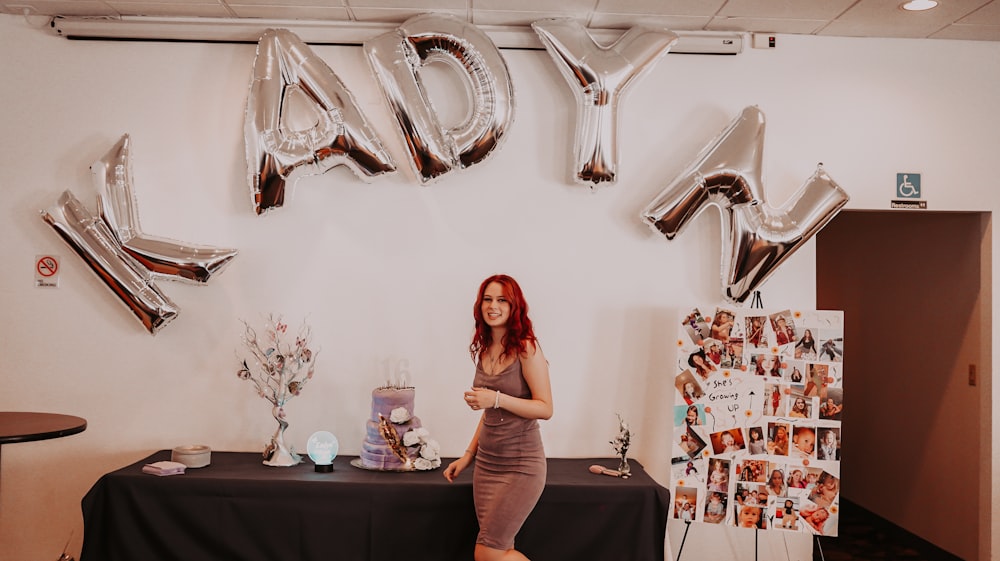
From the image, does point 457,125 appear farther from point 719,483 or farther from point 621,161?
point 719,483

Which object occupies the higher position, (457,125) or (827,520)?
(457,125)

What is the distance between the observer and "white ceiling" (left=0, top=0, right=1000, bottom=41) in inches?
139

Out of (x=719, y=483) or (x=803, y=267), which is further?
(x=803, y=267)

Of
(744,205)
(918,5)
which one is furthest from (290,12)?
(918,5)

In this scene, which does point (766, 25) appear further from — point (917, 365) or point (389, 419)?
point (389, 419)

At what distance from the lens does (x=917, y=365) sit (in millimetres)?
4609

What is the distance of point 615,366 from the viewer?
150 inches

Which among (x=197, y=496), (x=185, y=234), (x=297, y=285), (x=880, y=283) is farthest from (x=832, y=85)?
(x=197, y=496)

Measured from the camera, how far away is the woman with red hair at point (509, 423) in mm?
2895

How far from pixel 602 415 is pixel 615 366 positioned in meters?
0.25

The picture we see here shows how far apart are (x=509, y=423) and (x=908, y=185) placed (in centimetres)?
243

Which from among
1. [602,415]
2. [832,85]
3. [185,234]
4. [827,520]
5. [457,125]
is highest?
[832,85]

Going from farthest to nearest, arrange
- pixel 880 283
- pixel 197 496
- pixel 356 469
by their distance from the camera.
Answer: pixel 880 283
pixel 356 469
pixel 197 496

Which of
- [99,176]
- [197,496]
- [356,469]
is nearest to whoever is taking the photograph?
[197,496]
